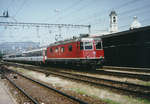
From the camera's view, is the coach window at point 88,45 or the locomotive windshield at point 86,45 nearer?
the locomotive windshield at point 86,45

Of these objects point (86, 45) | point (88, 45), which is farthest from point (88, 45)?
point (86, 45)

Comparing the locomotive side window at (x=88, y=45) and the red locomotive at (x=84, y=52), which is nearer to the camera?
the red locomotive at (x=84, y=52)

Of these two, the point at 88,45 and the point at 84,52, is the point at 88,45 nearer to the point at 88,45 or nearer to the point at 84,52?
the point at 88,45

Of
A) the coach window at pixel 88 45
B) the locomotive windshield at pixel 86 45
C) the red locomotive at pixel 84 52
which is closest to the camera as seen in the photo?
the red locomotive at pixel 84 52

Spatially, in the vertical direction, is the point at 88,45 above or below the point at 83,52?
above

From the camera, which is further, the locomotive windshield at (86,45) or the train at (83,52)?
the locomotive windshield at (86,45)

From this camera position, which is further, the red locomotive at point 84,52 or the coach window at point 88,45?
the coach window at point 88,45

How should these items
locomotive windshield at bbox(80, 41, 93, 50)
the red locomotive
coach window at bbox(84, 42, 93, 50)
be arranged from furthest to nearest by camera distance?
coach window at bbox(84, 42, 93, 50) → locomotive windshield at bbox(80, 41, 93, 50) → the red locomotive

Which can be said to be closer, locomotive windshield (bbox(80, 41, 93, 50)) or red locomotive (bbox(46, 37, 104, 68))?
red locomotive (bbox(46, 37, 104, 68))

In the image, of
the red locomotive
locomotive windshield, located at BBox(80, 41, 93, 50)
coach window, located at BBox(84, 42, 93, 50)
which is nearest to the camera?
the red locomotive

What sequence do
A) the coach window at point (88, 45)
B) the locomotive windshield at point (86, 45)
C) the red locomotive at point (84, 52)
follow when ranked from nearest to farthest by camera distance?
the red locomotive at point (84, 52), the locomotive windshield at point (86, 45), the coach window at point (88, 45)

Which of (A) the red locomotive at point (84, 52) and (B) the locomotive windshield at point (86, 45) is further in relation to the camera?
(B) the locomotive windshield at point (86, 45)

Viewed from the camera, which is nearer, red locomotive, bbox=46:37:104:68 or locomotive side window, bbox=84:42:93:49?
red locomotive, bbox=46:37:104:68

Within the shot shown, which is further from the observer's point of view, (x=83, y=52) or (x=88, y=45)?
(x=88, y=45)
